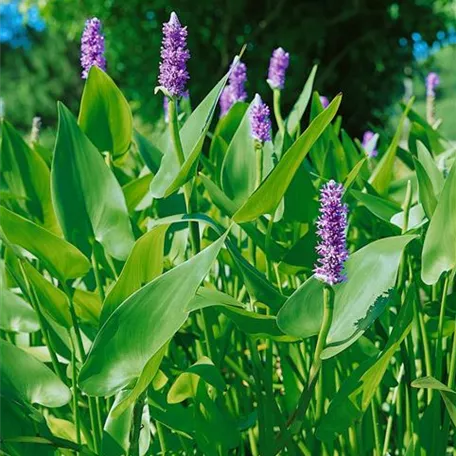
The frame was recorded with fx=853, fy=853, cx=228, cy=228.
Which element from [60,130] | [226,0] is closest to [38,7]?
[226,0]

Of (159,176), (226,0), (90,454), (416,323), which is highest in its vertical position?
(226,0)

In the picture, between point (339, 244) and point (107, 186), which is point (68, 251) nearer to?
point (107, 186)

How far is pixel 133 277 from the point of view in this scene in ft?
2.02

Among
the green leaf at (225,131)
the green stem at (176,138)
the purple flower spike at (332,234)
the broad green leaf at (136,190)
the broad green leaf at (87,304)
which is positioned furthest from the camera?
the green leaf at (225,131)

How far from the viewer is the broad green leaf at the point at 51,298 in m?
0.69

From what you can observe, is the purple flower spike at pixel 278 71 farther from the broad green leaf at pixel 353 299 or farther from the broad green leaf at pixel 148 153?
the broad green leaf at pixel 353 299

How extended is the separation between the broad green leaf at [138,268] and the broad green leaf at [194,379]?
76 millimetres

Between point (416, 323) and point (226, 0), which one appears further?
point (226, 0)

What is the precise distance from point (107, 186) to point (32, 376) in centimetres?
18

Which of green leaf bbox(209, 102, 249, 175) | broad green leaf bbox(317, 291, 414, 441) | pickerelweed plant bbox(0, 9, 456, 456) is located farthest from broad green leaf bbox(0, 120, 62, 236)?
broad green leaf bbox(317, 291, 414, 441)

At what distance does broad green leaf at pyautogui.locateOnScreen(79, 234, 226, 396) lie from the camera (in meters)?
0.54

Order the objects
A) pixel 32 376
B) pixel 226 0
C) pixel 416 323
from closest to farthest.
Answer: pixel 32 376, pixel 416 323, pixel 226 0

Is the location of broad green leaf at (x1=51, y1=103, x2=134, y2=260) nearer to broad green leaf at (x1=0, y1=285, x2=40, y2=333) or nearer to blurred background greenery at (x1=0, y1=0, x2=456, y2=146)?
broad green leaf at (x1=0, y1=285, x2=40, y2=333)

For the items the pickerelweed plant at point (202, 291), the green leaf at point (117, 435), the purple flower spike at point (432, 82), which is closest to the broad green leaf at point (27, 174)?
the pickerelweed plant at point (202, 291)
